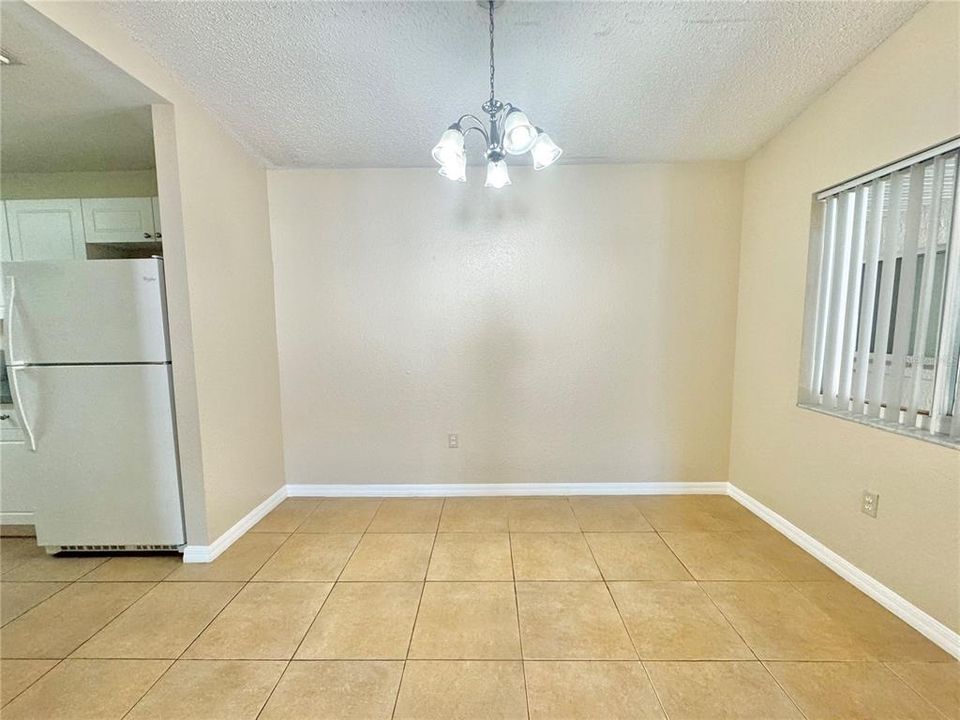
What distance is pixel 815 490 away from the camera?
2.09 metres

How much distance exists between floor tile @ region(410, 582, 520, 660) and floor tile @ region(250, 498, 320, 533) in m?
1.21

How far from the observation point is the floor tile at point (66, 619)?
5.02ft

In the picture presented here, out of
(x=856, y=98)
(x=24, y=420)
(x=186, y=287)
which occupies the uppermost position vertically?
(x=856, y=98)

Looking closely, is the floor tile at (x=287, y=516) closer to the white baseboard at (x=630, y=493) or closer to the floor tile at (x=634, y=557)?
the white baseboard at (x=630, y=493)

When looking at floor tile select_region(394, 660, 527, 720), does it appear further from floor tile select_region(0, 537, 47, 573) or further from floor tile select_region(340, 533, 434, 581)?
floor tile select_region(0, 537, 47, 573)

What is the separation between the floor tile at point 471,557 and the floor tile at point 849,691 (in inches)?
45.2

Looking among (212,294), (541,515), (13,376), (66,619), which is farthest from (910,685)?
(13,376)

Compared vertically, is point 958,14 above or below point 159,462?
above

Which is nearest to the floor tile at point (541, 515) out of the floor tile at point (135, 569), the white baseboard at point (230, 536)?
the white baseboard at point (230, 536)

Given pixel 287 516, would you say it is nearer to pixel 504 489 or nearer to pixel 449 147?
pixel 504 489

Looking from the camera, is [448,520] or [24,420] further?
[448,520]

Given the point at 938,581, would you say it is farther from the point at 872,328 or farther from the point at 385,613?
the point at 385,613

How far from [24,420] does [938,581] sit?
436 centimetres

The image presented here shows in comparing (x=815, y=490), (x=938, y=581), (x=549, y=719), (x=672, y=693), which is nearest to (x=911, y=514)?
(x=938, y=581)
